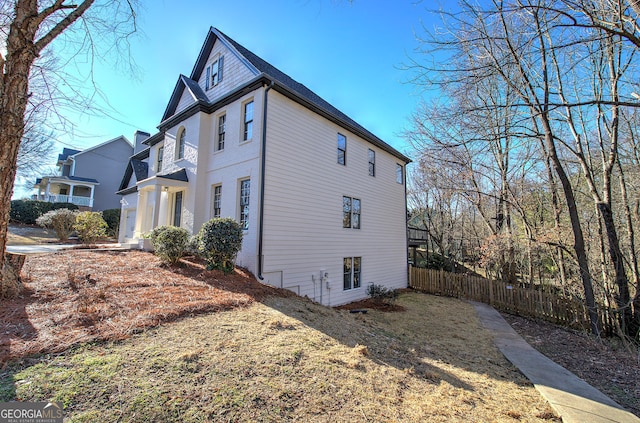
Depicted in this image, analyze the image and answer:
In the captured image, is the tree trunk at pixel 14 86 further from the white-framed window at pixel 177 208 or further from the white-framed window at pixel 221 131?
the white-framed window at pixel 177 208

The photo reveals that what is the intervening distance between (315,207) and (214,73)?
7175mm

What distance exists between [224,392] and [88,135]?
5048mm

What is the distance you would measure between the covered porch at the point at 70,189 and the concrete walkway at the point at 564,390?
31.0 meters

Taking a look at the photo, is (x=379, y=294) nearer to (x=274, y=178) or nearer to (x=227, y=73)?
(x=274, y=178)

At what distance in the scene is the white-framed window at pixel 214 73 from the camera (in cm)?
1091

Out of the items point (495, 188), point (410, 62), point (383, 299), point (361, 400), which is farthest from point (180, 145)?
point (495, 188)

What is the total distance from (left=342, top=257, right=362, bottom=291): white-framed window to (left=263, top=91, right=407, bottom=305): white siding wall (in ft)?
0.81

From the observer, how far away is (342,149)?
38.3 feet

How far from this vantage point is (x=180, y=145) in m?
12.1

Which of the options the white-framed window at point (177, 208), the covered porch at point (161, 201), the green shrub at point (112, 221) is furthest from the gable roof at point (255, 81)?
the green shrub at point (112, 221)

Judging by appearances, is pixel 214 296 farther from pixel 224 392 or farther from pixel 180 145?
pixel 180 145

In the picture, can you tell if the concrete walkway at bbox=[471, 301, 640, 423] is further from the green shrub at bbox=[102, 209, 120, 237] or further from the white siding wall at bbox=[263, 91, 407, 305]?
the green shrub at bbox=[102, 209, 120, 237]

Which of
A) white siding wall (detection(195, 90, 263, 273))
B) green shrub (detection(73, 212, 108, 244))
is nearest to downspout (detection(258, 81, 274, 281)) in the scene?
white siding wall (detection(195, 90, 263, 273))

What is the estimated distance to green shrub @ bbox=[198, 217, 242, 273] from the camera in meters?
7.09
